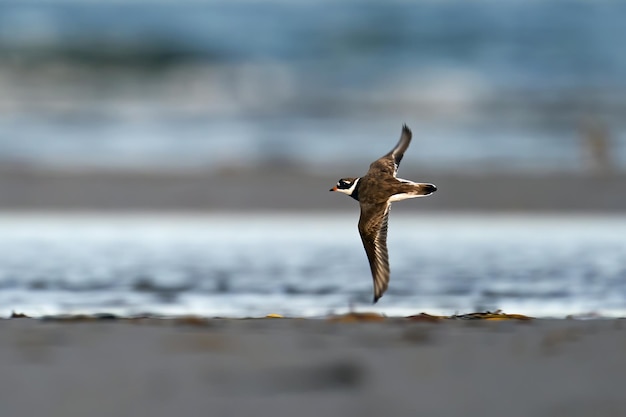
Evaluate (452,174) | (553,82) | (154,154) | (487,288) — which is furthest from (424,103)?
(487,288)

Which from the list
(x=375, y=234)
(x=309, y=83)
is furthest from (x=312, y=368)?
(x=309, y=83)

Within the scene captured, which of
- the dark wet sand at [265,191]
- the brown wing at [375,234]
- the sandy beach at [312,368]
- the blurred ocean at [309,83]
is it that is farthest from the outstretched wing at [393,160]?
the blurred ocean at [309,83]

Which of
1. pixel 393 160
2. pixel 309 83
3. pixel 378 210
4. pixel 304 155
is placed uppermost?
pixel 309 83

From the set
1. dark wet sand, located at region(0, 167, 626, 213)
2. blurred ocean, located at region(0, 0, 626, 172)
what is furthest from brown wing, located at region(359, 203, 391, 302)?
blurred ocean, located at region(0, 0, 626, 172)

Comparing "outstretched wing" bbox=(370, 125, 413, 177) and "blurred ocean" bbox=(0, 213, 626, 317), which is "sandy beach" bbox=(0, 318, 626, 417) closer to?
"outstretched wing" bbox=(370, 125, 413, 177)

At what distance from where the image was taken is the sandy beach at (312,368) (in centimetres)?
372

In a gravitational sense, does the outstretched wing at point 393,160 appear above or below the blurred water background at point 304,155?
below

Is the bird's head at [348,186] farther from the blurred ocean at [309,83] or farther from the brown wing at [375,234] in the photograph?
the blurred ocean at [309,83]

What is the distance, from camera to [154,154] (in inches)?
599

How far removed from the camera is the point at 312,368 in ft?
13.7

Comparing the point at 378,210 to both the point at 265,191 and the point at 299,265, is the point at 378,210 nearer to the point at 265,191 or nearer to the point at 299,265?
the point at 299,265

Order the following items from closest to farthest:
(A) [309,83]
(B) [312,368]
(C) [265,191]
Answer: (B) [312,368]
(C) [265,191]
(A) [309,83]

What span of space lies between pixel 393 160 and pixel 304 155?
9.48 metres

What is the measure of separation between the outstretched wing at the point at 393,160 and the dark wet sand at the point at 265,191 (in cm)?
512
